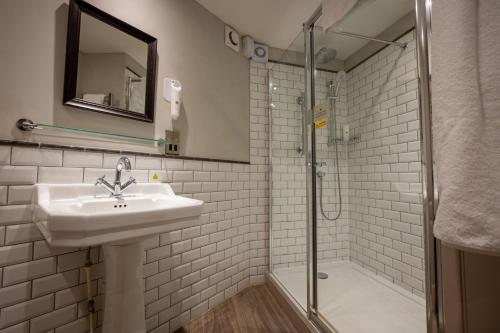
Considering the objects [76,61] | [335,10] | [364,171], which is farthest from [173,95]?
[364,171]

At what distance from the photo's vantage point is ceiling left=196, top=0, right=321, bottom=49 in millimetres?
1683

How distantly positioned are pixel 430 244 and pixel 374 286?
1364mm

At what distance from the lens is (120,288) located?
0.89 meters

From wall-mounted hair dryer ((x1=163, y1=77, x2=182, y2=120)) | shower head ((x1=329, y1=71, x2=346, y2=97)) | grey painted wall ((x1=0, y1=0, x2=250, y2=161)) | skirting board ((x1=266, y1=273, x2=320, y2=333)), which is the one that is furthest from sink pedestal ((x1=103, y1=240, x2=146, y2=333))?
shower head ((x1=329, y1=71, x2=346, y2=97))

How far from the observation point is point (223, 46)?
1.84 metres

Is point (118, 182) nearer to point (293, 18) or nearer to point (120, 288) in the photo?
point (120, 288)

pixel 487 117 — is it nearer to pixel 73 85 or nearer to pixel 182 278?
pixel 73 85

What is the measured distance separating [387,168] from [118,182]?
6.62ft

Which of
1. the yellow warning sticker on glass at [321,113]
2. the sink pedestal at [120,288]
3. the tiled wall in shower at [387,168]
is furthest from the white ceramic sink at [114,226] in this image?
the tiled wall in shower at [387,168]

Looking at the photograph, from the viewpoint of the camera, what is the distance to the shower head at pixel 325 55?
5.93 ft

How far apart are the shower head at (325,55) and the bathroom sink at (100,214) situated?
1.61 m

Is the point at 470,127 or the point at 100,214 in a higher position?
the point at 470,127

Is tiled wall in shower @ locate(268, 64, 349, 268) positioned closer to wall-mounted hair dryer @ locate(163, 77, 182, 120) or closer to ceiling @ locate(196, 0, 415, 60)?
ceiling @ locate(196, 0, 415, 60)

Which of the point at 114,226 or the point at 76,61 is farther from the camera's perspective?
the point at 76,61
